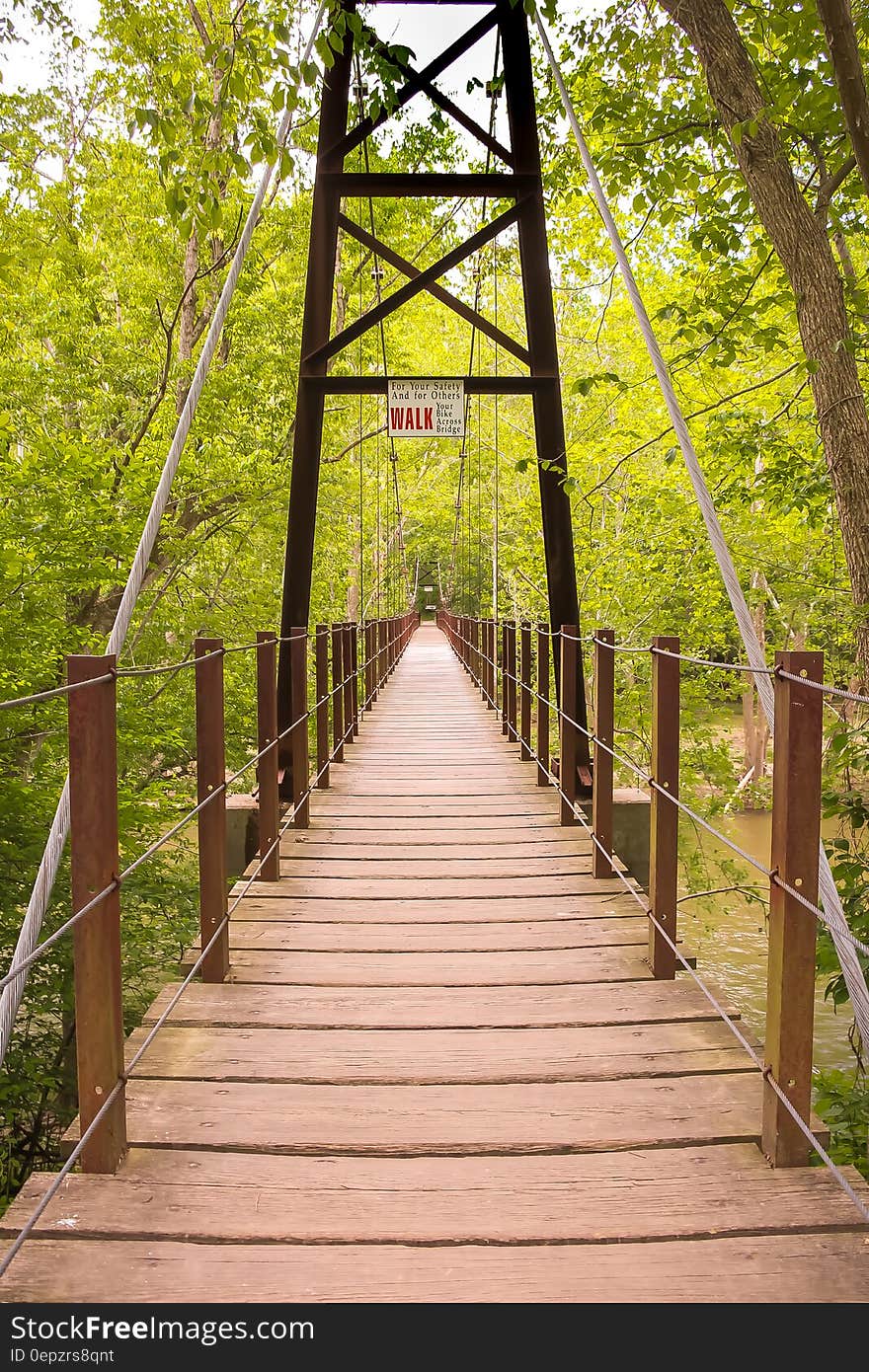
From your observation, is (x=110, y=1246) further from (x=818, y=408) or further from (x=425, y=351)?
(x=425, y=351)

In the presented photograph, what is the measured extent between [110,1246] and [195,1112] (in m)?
0.44

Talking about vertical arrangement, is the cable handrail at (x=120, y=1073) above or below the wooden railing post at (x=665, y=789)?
below

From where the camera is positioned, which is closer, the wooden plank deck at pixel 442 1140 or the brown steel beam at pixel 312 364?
the wooden plank deck at pixel 442 1140

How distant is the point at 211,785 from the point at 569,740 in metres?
2.39

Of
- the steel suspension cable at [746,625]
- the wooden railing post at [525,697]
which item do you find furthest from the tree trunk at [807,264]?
the wooden railing post at [525,697]

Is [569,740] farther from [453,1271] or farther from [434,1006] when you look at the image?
[453,1271]

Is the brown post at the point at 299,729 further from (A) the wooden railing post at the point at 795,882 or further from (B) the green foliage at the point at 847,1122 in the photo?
(A) the wooden railing post at the point at 795,882

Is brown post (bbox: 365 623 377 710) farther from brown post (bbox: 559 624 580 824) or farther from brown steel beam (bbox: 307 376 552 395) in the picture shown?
brown post (bbox: 559 624 580 824)

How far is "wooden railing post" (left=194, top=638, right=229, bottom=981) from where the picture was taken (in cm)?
264

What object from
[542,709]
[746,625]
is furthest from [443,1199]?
[542,709]

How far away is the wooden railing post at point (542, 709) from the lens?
5.43 metres

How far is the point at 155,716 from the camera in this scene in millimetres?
7543

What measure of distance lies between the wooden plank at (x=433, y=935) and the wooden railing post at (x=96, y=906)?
1242 millimetres

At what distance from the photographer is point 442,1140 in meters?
1.90
